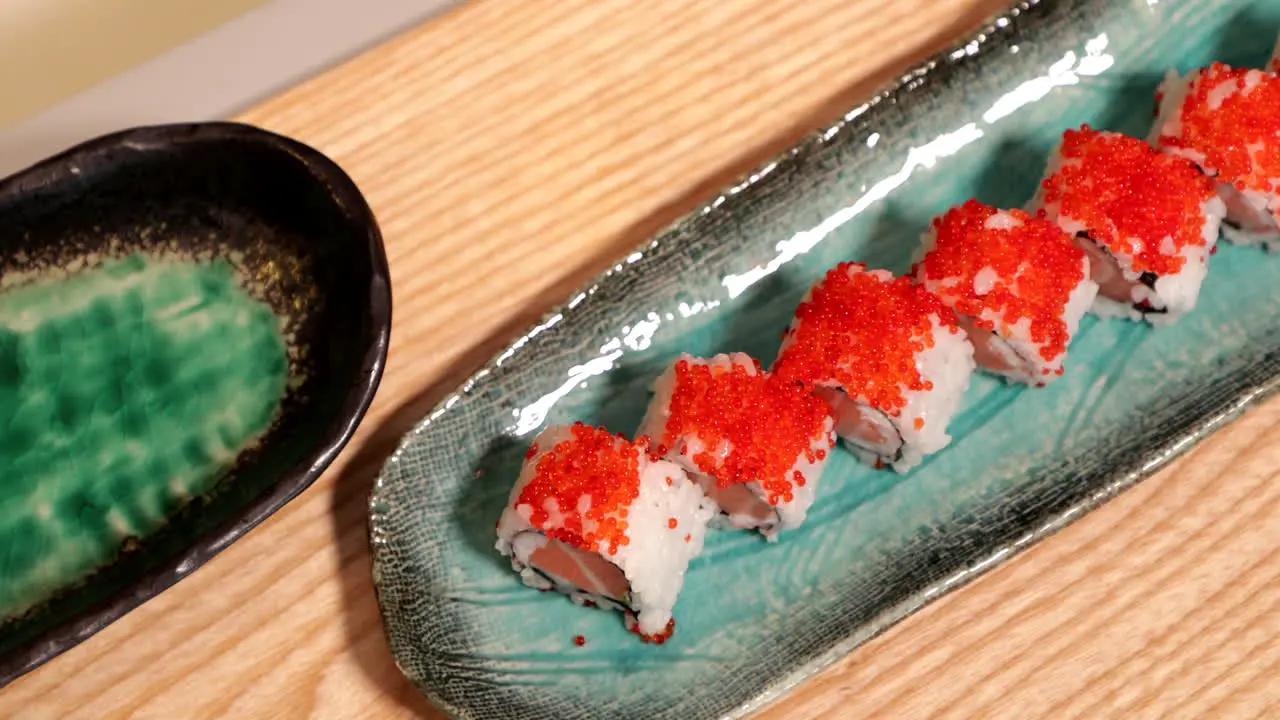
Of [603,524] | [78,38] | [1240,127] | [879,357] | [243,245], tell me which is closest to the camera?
[603,524]

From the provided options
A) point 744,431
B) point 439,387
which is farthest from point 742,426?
point 439,387

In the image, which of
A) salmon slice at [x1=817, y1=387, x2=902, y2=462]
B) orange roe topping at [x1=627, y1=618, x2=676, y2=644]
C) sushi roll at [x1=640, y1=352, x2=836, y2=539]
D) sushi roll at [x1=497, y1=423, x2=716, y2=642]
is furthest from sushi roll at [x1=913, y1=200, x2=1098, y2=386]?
orange roe topping at [x1=627, y1=618, x2=676, y2=644]

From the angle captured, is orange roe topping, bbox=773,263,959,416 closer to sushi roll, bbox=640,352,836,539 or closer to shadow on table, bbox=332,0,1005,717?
sushi roll, bbox=640,352,836,539

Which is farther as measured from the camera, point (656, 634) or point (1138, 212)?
point (1138, 212)

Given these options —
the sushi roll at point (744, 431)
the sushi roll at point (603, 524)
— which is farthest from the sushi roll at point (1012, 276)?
the sushi roll at point (603, 524)

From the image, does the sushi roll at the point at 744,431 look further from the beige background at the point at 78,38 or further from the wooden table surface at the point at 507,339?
the beige background at the point at 78,38

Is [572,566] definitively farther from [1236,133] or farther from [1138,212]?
[1236,133]
